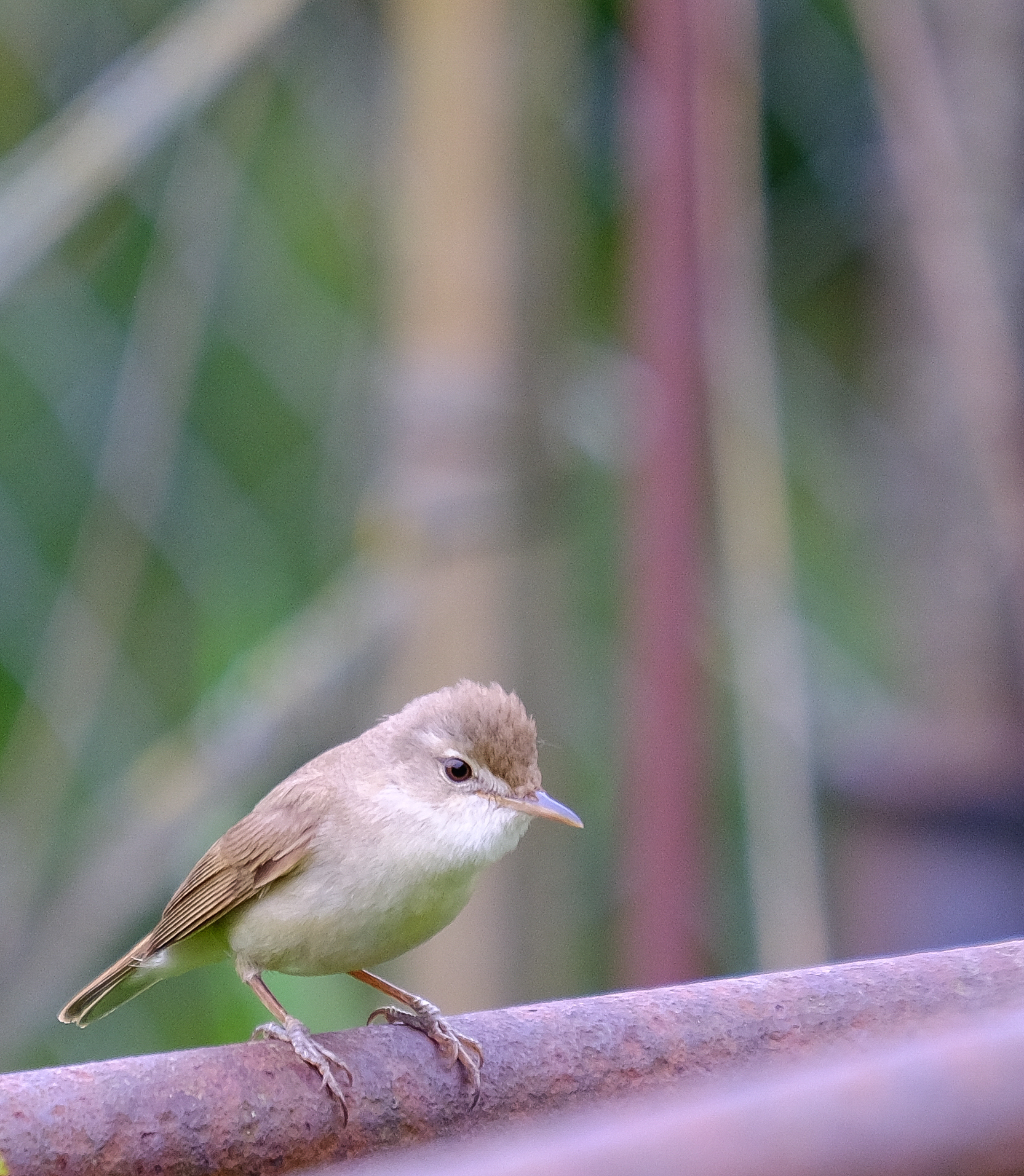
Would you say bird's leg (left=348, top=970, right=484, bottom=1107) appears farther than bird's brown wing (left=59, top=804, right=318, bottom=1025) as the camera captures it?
No

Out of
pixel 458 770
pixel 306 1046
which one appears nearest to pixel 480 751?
pixel 458 770

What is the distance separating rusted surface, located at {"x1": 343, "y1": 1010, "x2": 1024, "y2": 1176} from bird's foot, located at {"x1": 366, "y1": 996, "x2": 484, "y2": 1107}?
87 centimetres

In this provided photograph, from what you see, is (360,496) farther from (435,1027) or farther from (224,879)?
(435,1027)

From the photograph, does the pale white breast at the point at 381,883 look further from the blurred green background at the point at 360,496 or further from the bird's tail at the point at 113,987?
the blurred green background at the point at 360,496

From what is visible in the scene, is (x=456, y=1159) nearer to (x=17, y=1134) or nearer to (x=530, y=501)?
(x=17, y=1134)

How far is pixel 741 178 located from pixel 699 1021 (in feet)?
6.88

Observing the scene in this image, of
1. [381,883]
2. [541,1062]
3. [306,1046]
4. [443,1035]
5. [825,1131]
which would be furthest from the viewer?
[381,883]

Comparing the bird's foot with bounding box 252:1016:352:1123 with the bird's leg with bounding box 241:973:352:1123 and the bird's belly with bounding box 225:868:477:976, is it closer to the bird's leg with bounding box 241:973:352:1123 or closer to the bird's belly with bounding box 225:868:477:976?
the bird's leg with bounding box 241:973:352:1123

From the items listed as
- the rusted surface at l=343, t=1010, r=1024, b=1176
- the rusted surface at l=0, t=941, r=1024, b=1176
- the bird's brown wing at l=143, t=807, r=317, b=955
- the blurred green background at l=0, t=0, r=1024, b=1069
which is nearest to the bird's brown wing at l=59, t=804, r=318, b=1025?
the bird's brown wing at l=143, t=807, r=317, b=955

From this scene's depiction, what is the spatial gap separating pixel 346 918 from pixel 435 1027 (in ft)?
0.86

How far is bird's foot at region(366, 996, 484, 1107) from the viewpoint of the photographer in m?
1.31

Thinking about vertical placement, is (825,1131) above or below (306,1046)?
below

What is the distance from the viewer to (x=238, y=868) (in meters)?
1.97

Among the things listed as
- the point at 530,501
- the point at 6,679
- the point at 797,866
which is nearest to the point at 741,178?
the point at 530,501
